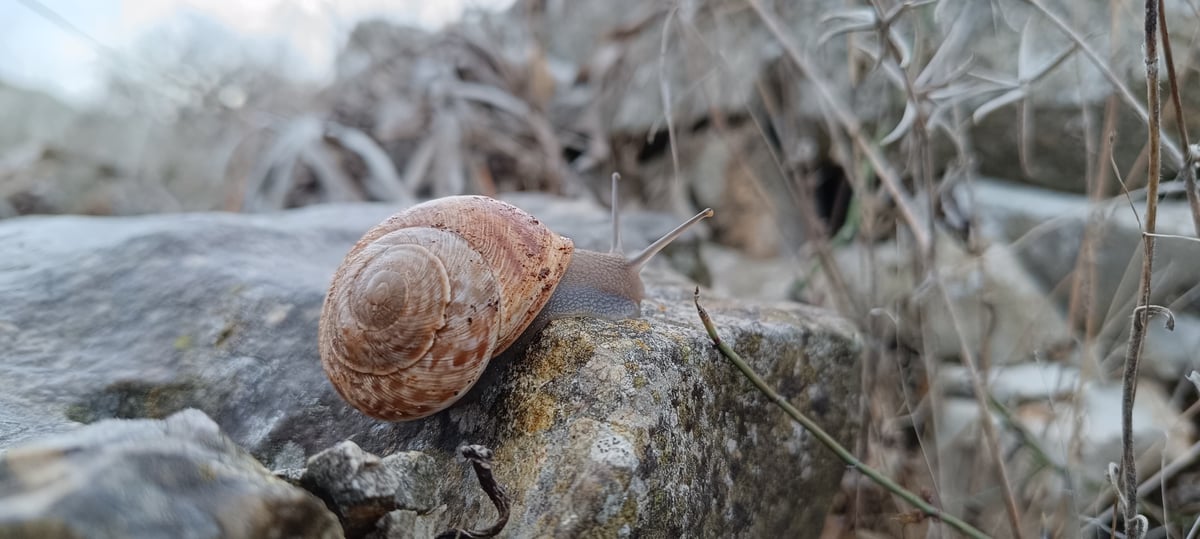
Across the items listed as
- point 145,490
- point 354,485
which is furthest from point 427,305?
point 145,490

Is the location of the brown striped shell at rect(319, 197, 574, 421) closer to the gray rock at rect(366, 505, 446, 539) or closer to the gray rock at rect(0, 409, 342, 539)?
the gray rock at rect(366, 505, 446, 539)

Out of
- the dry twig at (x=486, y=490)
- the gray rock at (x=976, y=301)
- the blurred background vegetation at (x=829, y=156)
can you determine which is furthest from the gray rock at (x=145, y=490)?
the gray rock at (x=976, y=301)

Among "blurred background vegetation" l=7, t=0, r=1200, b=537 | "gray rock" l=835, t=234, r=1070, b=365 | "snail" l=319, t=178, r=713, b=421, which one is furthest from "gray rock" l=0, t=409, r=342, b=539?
"gray rock" l=835, t=234, r=1070, b=365

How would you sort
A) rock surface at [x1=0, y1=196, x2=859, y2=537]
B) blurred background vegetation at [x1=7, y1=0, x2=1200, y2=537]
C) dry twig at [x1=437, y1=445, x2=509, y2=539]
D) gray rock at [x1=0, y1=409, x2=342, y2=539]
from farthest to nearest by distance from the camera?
blurred background vegetation at [x1=7, y1=0, x2=1200, y2=537], rock surface at [x1=0, y1=196, x2=859, y2=537], dry twig at [x1=437, y1=445, x2=509, y2=539], gray rock at [x1=0, y1=409, x2=342, y2=539]

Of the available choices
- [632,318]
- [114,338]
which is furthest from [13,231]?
[632,318]

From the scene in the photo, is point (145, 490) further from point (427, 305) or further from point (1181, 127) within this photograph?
point (1181, 127)

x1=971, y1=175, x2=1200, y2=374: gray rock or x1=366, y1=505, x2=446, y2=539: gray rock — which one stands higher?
x1=366, y1=505, x2=446, y2=539: gray rock
